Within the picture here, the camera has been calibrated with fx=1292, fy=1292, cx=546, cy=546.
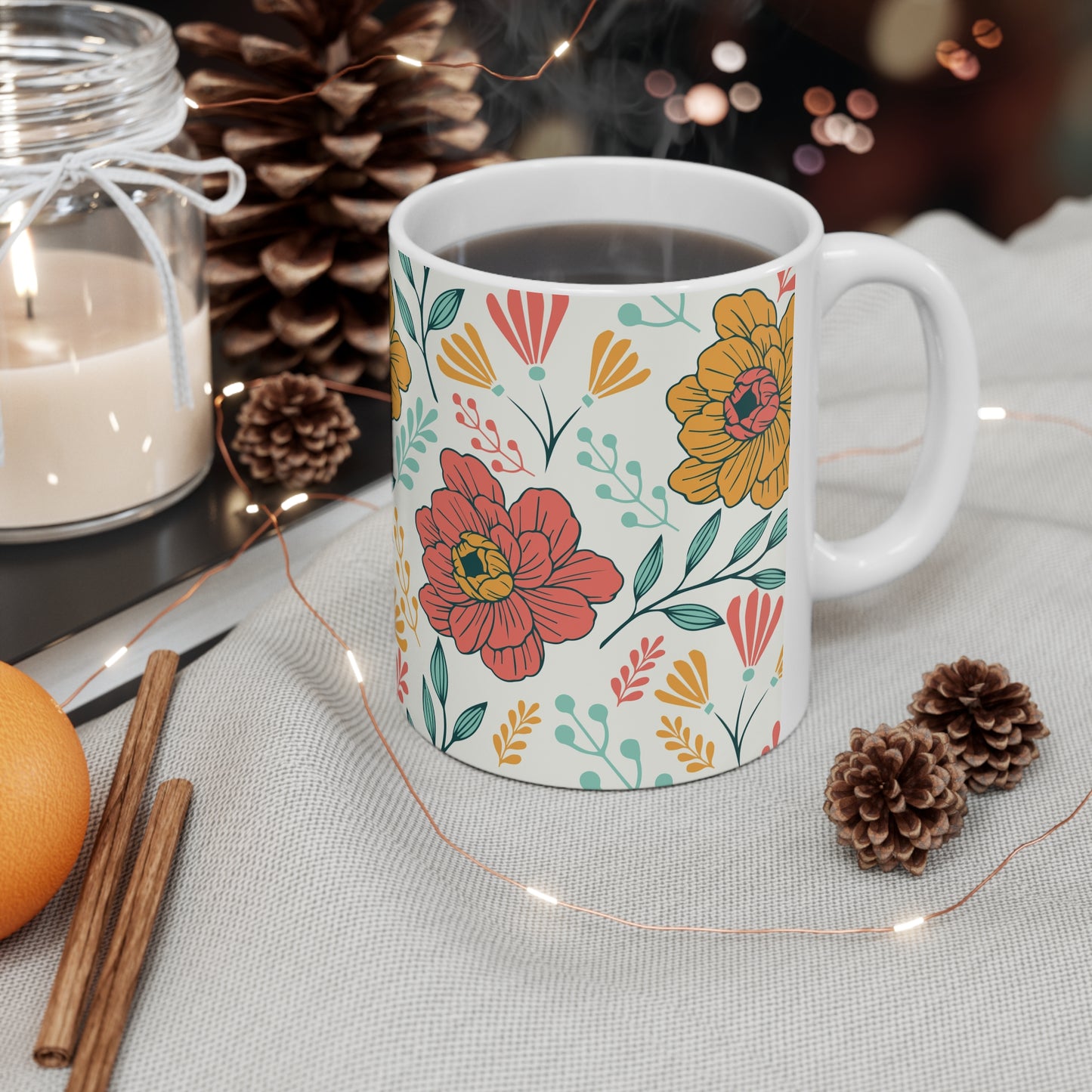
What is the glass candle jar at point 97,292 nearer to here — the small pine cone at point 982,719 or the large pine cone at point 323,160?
the large pine cone at point 323,160

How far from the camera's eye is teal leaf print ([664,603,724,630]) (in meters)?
0.49

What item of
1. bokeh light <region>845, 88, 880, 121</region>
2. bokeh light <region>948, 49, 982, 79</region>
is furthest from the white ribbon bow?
bokeh light <region>948, 49, 982, 79</region>

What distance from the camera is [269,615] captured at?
2.02ft

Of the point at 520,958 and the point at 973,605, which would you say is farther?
the point at 973,605

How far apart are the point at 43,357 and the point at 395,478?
0.24 m

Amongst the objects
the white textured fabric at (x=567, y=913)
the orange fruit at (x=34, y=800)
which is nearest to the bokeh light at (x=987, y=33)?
the white textured fabric at (x=567, y=913)

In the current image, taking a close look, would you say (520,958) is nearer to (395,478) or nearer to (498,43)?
(395,478)

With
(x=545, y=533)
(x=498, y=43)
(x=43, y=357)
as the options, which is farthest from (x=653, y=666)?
(x=498, y=43)

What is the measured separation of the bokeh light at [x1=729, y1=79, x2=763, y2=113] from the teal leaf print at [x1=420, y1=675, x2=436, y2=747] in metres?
0.72

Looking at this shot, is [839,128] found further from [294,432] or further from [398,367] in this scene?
[398,367]

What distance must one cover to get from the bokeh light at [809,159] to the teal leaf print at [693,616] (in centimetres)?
76

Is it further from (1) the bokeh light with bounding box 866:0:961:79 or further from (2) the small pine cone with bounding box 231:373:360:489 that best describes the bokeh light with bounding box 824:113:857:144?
(2) the small pine cone with bounding box 231:373:360:489

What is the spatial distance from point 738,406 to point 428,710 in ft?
0.62

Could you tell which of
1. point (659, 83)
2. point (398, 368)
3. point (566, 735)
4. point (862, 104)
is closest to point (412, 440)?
point (398, 368)
